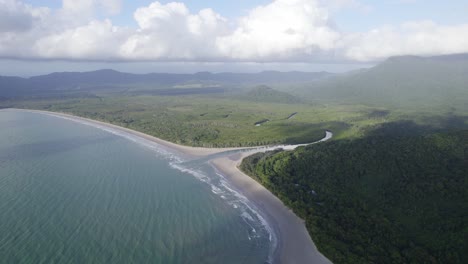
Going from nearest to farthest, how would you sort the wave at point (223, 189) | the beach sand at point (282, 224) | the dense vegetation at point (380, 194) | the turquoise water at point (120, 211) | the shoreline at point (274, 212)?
the dense vegetation at point (380, 194)
the beach sand at point (282, 224)
the shoreline at point (274, 212)
the turquoise water at point (120, 211)
the wave at point (223, 189)

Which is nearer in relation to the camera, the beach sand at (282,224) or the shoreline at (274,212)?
the beach sand at (282,224)

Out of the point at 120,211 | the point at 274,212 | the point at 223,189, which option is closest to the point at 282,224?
the point at 274,212

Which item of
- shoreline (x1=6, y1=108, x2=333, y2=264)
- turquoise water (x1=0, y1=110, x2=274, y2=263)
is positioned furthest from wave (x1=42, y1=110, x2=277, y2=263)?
shoreline (x1=6, y1=108, x2=333, y2=264)

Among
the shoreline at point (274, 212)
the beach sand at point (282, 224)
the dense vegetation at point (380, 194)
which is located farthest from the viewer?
the shoreline at point (274, 212)

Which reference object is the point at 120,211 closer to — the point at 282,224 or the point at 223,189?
the point at 223,189

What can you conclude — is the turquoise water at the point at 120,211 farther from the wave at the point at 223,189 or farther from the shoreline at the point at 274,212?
the shoreline at the point at 274,212

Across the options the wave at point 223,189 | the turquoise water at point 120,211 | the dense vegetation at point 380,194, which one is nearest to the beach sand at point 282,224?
the wave at point 223,189

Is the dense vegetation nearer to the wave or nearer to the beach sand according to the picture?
the beach sand
